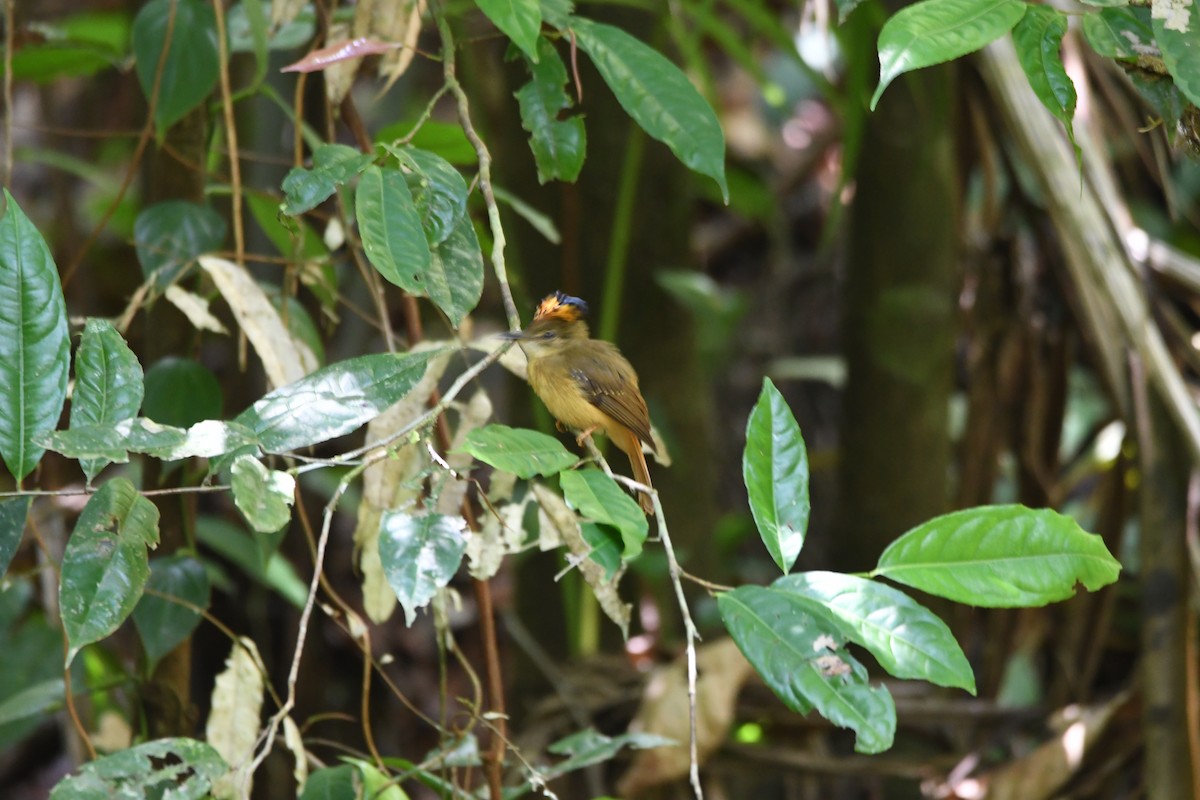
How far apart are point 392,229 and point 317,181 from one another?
0.08 meters

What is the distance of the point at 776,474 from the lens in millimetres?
960

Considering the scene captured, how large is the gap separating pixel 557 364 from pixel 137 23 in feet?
2.08

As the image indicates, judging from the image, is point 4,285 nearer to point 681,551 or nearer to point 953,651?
point 953,651

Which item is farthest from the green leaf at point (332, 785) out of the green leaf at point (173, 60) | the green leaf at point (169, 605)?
the green leaf at point (173, 60)

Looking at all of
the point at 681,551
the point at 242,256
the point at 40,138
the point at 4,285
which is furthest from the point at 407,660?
the point at 4,285

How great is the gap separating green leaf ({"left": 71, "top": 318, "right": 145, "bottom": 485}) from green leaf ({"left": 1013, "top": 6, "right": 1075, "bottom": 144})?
70 centimetres

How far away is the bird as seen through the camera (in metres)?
1.50

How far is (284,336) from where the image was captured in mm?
1235

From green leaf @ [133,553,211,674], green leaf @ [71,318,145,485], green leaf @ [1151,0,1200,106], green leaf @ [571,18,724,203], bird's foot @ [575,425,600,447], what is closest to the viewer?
green leaf @ [1151,0,1200,106]

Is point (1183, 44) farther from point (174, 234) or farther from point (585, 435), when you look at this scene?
point (174, 234)

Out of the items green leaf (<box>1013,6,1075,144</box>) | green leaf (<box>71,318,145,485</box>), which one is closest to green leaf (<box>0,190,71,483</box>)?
green leaf (<box>71,318,145,485</box>)

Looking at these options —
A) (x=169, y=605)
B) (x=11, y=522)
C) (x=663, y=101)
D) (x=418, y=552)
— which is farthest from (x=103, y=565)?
(x=663, y=101)

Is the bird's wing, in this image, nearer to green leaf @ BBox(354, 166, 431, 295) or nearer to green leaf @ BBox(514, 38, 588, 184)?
green leaf @ BBox(514, 38, 588, 184)

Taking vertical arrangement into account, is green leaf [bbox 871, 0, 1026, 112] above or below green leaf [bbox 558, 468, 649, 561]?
above
